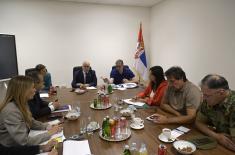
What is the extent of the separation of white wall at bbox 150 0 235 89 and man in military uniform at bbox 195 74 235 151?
1804 millimetres

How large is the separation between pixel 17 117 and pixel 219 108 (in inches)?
63.2

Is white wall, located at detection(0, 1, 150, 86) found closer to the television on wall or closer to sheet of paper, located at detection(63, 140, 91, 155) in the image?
the television on wall

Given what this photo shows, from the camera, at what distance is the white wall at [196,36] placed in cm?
299

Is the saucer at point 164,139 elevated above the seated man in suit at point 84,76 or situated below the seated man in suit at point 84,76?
below

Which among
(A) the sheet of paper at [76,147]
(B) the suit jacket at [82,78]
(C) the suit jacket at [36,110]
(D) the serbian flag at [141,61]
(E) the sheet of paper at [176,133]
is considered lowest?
(A) the sheet of paper at [76,147]

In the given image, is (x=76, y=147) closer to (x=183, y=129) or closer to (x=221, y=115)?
(x=183, y=129)

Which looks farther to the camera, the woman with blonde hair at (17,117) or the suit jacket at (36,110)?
the suit jacket at (36,110)

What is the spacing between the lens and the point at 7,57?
2977mm

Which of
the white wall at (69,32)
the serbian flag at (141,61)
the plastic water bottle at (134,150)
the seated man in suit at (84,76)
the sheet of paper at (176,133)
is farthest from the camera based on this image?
the serbian flag at (141,61)

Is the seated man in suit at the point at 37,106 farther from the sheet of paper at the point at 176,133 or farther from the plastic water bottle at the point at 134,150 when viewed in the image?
the sheet of paper at the point at 176,133

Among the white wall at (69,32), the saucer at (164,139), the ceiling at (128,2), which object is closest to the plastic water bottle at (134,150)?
the saucer at (164,139)

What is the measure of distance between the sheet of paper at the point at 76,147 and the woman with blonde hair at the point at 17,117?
24 cm

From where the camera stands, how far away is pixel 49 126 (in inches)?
66.1

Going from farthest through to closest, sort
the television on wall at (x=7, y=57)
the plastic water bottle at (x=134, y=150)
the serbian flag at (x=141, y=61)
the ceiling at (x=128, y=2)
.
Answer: the serbian flag at (x=141, y=61), the ceiling at (x=128, y=2), the television on wall at (x=7, y=57), the plastic water bottle at (x=134, y=150)
